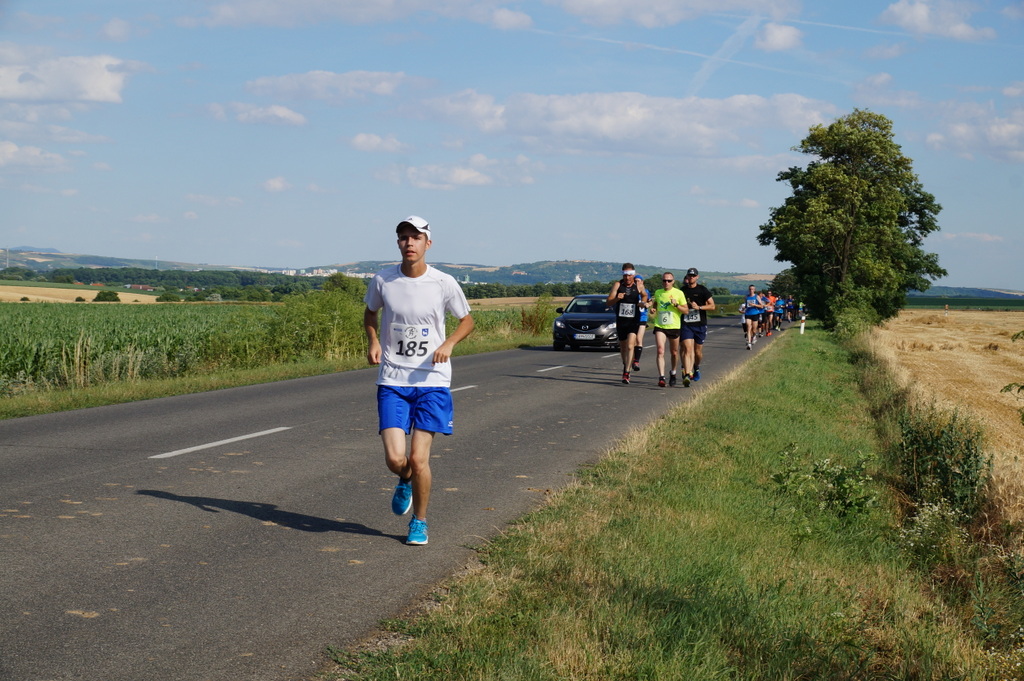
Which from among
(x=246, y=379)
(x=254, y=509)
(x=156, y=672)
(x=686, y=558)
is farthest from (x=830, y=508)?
(x=246, y=379)

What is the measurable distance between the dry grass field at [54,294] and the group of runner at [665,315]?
223ft

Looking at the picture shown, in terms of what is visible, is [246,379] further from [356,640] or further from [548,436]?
[356,640]

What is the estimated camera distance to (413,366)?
5.74 metres

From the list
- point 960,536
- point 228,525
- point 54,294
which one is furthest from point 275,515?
point 54,294

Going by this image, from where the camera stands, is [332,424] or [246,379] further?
[246,379]

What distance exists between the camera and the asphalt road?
4.02 metres

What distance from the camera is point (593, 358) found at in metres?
23.8

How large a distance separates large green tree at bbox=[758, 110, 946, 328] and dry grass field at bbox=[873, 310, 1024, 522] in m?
4.30

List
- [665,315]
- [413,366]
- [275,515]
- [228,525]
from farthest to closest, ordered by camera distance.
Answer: [665,315]
[275,515]
[228,525]
[413,366]

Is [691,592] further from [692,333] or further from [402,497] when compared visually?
[692,333]

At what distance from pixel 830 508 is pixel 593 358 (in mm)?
16229

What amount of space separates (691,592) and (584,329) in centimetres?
2178

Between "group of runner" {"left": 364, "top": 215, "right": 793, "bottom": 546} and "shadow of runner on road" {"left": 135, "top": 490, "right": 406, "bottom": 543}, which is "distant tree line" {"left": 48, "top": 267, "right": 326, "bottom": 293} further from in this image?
"group of runner" {"left": 364, "top": 215, "right": 793, "bottom": 546}

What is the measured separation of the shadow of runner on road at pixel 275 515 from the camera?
612cm
